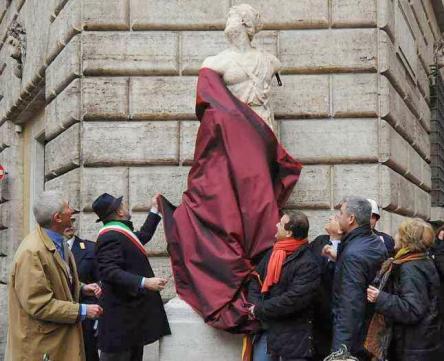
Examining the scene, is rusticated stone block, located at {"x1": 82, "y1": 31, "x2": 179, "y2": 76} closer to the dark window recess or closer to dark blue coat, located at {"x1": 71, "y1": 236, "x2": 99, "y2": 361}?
dark blue coat, located at {"x1": 71, "y1": 236, "x2": 99, "y2": 361}

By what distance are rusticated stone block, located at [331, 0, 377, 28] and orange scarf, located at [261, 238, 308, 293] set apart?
3.56m

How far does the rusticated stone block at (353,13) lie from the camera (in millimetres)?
9258

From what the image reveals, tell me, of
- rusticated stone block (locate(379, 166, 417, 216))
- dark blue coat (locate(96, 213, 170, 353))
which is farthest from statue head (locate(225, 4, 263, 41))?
dark blue coat (locate(96, 213, 170, 353))

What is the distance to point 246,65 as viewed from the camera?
8078 millimetres

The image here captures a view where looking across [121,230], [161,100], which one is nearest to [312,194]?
[161,100]

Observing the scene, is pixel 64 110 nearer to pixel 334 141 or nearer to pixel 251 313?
pixel 334 141

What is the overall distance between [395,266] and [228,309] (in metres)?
1.56

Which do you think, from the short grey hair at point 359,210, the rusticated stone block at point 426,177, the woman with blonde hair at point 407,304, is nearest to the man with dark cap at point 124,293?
the short grey hair at point 359,210

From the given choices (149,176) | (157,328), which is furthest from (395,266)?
(149,176)

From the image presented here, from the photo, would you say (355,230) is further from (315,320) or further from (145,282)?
(145,282)

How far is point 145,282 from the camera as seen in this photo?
687 cm

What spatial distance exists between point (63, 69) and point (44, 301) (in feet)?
14.9

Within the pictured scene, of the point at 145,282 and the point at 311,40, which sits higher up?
the point at 311,40

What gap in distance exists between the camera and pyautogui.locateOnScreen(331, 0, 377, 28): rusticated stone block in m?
9.26
